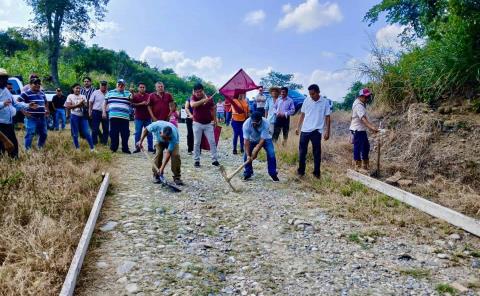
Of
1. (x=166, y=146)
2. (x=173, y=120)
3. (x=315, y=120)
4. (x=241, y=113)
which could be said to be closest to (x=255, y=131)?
(x=315, y=120)

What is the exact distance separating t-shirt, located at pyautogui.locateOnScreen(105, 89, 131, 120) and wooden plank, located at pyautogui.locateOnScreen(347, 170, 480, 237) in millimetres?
5510

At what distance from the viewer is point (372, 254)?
12.5 feet

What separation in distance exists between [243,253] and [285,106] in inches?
227

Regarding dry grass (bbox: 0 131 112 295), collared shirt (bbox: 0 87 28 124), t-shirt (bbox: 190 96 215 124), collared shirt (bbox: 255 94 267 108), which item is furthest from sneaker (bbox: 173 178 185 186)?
collared shirt (bbox: 255 94 267 108)

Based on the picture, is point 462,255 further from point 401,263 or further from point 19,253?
point 19,253

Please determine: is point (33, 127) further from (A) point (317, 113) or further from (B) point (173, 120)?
(A) point (317, 113)

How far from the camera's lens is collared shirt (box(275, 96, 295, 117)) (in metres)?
9.01

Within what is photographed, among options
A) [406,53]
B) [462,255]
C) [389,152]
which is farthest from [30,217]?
[406,53]

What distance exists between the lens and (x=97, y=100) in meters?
8.84

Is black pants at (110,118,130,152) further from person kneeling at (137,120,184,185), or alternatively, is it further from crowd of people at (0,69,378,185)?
person kneeling at (137,120,184,185)

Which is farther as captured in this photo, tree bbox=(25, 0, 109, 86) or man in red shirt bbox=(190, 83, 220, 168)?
tree bbox=(25, 0, 109, 86)

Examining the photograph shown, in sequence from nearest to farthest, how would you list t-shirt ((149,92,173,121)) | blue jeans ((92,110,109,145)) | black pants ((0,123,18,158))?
black pants ((0,123,18,158)) < t-shirt ((149,92,173,121)) < blue jeans ((92,110,109,145))

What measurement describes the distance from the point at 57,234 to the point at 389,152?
6.81 meters

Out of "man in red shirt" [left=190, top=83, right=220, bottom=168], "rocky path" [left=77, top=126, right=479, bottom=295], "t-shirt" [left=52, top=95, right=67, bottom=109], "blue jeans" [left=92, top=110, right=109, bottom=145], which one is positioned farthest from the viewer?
"t-shirt" [left=52, top=95, right=67, bottom=109]
